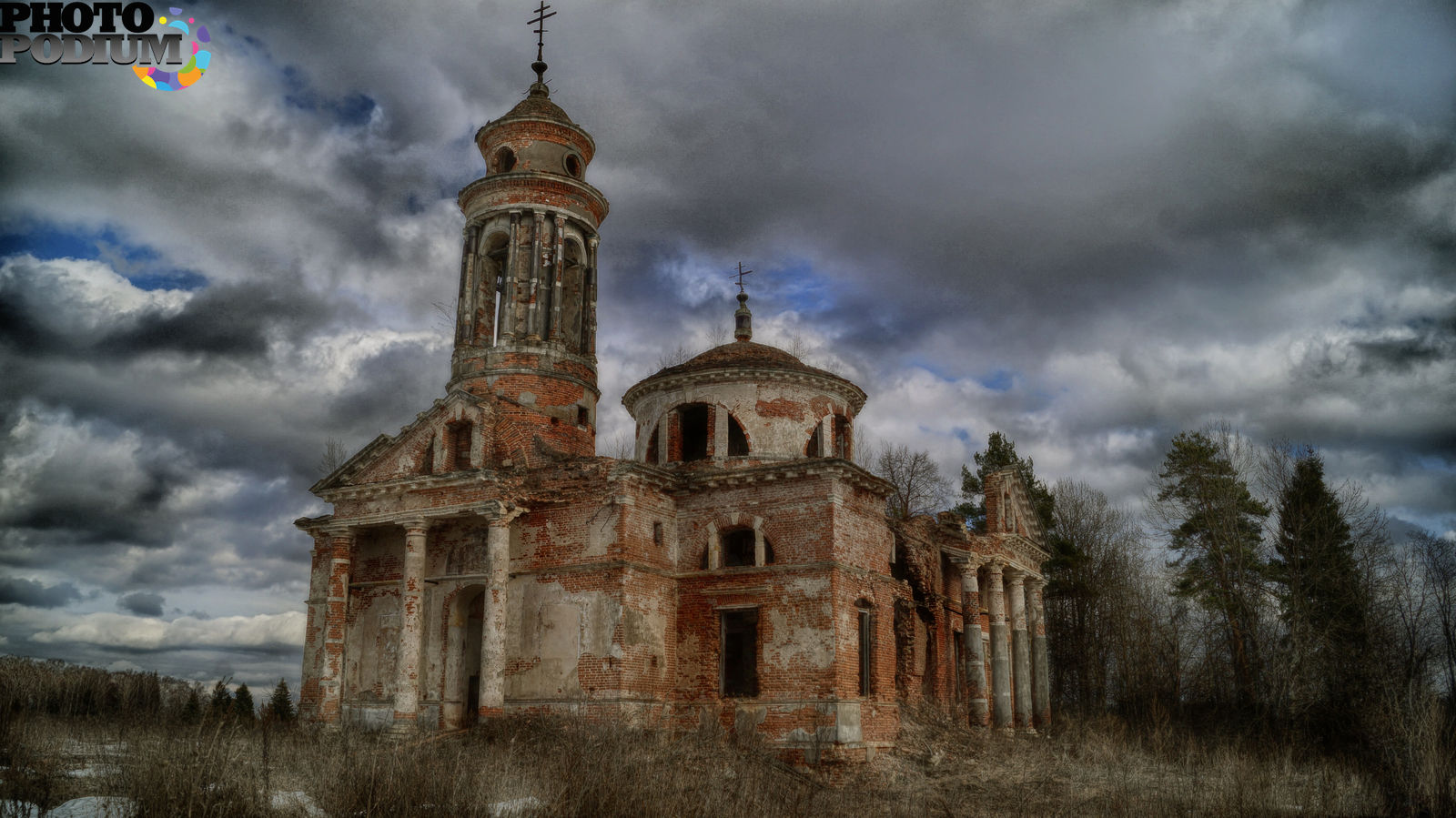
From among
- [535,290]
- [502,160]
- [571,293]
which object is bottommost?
[535,290]

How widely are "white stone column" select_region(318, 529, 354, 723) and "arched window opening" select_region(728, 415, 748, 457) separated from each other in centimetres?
900

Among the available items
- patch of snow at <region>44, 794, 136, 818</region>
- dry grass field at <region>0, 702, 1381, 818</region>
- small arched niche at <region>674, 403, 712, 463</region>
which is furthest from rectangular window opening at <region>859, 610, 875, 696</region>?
patch of snow at <region>44, 794, 136, 818</region>

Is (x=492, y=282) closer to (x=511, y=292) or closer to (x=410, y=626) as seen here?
(x=511, y=292)

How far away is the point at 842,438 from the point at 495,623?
33.5ft

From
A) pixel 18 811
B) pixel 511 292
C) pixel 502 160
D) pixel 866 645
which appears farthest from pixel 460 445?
pixel 18 811

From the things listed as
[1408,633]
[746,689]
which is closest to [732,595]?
[746,689]

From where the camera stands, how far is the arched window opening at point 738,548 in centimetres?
2162

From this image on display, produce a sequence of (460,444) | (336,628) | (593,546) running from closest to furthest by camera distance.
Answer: (593,546), (336,628), (460,444)

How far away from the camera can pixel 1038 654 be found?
30.6 metres

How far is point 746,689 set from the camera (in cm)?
2095

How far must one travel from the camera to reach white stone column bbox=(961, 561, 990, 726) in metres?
25.5

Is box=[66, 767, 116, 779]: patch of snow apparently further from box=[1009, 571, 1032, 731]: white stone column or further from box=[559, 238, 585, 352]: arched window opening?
box=[1009, 571, 1032, 731]: white stone column

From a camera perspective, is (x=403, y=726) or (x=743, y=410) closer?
(x=403, y=726)

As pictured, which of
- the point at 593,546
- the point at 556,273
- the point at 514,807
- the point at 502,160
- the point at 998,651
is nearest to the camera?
the point at 514,807
